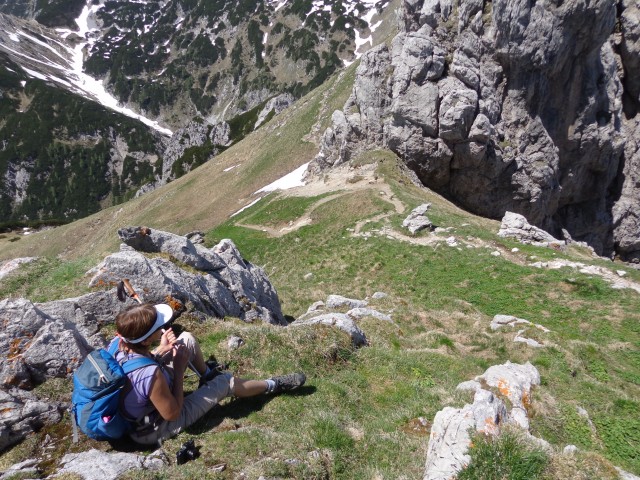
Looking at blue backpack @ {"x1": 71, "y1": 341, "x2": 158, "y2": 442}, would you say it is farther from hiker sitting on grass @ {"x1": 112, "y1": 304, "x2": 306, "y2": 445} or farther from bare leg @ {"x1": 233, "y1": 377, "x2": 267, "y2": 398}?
bare leg @ {"x1": 233, "y1": 377, "x2": 267, "y2": 398}

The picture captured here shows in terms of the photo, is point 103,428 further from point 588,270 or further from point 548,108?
point 548,108

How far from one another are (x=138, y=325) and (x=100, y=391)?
1164 mm

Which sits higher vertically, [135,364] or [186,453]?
[135,364]

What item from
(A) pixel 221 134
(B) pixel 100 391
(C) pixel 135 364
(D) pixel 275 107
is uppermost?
(D) pixel 275 107

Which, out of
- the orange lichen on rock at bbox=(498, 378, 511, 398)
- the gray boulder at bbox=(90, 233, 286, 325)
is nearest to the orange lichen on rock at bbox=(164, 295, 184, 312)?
the gray boulder at bbox=(90, 233, 286, 325)

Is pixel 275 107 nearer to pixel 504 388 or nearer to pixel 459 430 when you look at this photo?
pixel 504 388

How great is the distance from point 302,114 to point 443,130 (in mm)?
41751

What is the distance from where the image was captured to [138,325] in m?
6.76

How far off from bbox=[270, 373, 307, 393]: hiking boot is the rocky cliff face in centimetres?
4199

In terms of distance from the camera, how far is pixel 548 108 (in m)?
52.0

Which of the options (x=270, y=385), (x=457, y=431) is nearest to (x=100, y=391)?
(x=270, y=385)

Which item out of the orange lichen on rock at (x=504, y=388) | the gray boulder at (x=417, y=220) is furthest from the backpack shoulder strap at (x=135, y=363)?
the gray boulder at (x=417, y=220)

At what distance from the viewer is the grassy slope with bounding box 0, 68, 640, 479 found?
7.15 m

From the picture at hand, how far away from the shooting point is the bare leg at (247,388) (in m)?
8.29
